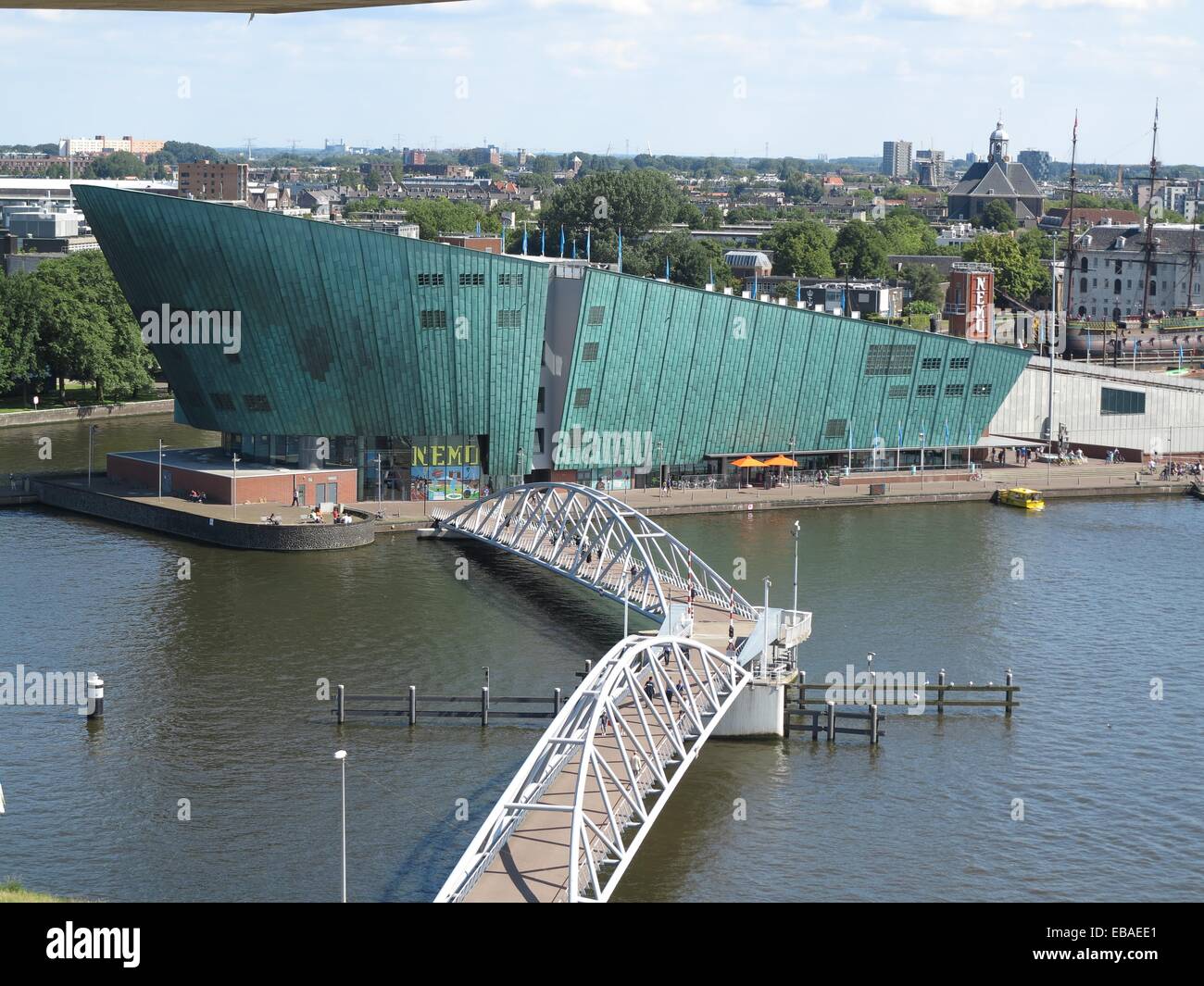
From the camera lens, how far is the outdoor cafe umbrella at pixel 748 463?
6319 cm

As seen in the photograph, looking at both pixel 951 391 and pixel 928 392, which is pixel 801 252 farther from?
pixel 928 392

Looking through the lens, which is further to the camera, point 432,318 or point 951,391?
point 951,391

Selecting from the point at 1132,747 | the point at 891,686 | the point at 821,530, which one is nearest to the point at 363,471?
the point at 821,530

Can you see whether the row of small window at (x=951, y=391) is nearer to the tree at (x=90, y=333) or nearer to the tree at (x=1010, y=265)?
the tree at (x=90, y=333)

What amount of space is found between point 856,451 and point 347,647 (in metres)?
31.3

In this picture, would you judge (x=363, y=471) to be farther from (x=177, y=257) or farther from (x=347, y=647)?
(x=347, y=647)

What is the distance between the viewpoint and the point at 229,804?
97.6 feet

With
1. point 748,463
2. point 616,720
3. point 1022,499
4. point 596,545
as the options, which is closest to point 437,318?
point 596,545

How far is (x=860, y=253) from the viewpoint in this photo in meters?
141

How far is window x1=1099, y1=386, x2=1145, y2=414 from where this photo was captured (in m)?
72.9

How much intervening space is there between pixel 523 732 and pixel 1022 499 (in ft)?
108

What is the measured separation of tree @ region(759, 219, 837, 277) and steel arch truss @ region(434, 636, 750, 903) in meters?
105

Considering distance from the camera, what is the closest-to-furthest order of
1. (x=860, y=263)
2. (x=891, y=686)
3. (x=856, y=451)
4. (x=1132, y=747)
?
(x=1132, y=747) < (x=891, y=686) < (x=856, y=451) < (x=860, y=263)

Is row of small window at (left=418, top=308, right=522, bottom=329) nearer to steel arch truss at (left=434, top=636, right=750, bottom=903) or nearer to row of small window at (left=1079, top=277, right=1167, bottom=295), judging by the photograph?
steel arch truss at (left=434, top=636, right=750, bottom=903)
